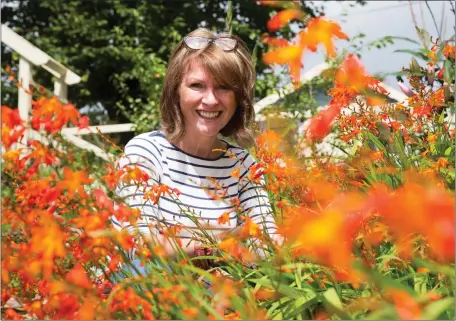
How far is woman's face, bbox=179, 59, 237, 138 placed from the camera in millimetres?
2412

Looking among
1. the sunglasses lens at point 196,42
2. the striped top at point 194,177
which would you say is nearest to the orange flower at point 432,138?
the striped top at point 194,177

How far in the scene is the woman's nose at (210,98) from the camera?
94.0 inches

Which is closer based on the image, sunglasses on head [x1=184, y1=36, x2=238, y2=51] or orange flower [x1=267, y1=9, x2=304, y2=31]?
orange flower [x1=267, y1=9, x2=304, y2=31]

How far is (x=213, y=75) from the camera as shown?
2.40 m

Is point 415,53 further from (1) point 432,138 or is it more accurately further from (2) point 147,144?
(2) point 147,144

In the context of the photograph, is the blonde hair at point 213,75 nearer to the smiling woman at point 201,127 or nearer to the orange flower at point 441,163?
the smiling woman at point 201,127

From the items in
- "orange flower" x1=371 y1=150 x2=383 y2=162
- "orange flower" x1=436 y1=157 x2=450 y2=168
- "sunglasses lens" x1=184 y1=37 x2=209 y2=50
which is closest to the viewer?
"orange flower" x1=436 y1=157 x2=450 y2=168

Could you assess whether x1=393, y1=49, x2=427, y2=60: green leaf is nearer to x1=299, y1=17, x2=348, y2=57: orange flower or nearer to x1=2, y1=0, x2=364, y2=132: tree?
x1=299, y1=17, x2=348, y2=57: orange flower

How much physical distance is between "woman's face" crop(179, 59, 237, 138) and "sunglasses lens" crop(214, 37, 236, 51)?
0.36ft

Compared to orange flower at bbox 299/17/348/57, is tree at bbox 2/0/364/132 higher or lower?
lower

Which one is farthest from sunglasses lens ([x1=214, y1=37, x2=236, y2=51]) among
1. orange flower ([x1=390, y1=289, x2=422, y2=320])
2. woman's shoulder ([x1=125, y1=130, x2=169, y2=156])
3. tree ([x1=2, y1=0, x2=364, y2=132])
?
tree ([x1=2, y1=0, x2=364, y2=132])

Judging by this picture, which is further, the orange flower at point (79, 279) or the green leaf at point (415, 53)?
the green leaf at point (415, 53)

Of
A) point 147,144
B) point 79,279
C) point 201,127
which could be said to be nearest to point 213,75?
point 201,127

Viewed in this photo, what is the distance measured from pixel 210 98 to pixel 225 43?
0.78 feet
